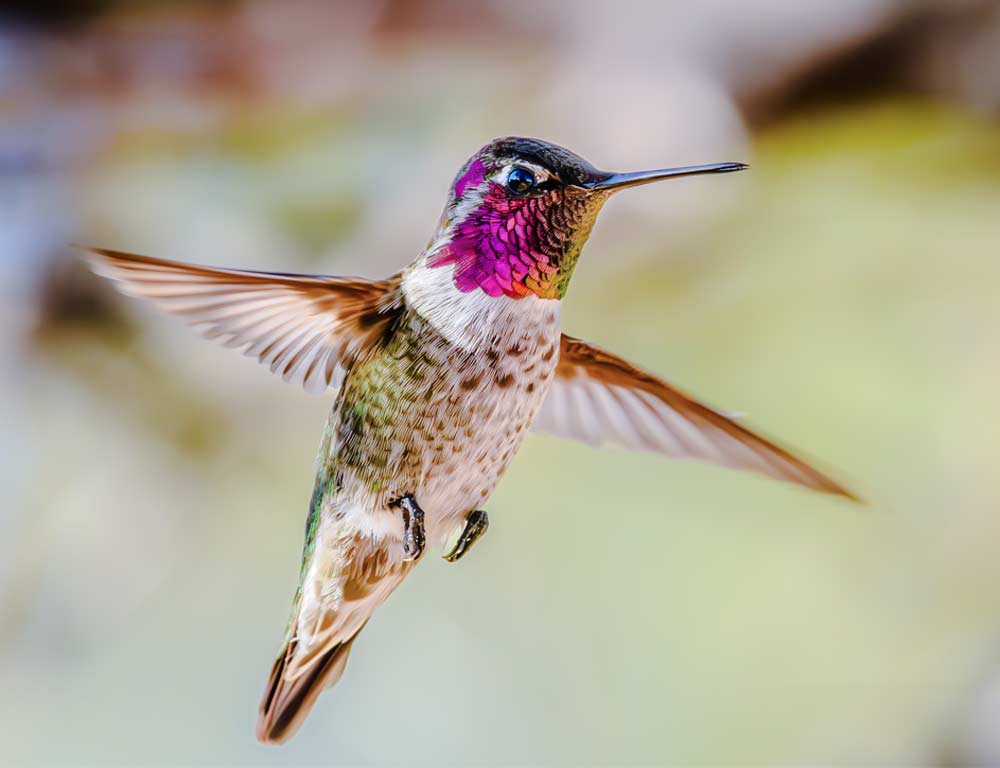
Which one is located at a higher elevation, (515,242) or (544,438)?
(515,242)

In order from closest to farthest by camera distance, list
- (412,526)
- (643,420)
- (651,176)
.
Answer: (651,176) → (412,526) → (643,420)

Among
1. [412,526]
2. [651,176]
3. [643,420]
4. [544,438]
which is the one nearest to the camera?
[651,176]

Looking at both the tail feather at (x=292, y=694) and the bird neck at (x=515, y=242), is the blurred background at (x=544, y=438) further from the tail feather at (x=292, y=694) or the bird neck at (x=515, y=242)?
the bird neck at (x=515, y=242)

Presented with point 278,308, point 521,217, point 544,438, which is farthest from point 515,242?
point 544,438

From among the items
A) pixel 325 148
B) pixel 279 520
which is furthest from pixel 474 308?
pixel 325 148

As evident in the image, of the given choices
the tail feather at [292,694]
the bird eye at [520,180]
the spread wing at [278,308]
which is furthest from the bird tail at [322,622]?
the bird eye at [520,180]

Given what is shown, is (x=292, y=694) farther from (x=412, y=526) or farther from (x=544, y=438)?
(x=544, y=438)
